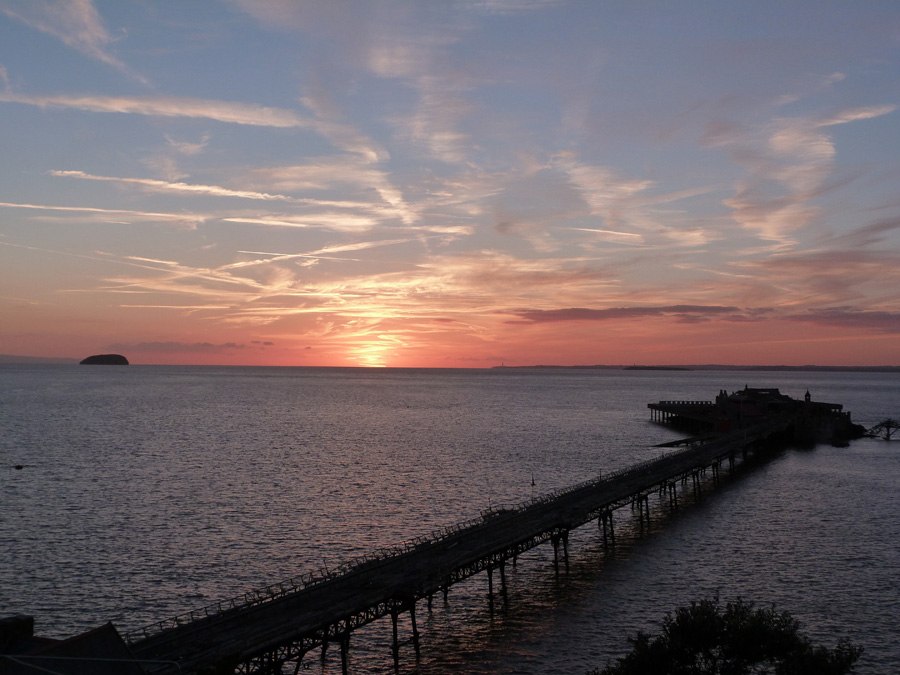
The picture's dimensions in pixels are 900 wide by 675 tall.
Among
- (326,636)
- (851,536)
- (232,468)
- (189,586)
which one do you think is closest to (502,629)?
(326,636)

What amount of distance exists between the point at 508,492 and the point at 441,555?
125 feet

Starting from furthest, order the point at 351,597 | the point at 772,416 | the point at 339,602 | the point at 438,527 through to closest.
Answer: the point at 772,416 < the point at 438,527 < the point at 351,597 < the point at 339,602

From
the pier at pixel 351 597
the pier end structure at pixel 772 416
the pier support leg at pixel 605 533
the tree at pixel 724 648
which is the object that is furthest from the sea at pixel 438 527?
the pier end structure at pixel 772 416

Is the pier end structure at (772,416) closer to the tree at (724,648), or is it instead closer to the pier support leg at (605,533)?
the pier support leg at (605,533)

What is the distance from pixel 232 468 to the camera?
323 ft

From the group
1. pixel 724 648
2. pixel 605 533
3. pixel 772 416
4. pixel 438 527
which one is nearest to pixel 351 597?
pixel 724 648

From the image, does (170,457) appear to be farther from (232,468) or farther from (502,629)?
(502,629)

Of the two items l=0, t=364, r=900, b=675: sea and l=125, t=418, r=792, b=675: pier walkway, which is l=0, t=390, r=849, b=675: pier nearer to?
l=125, t=418, r=792, b=675: pier walkway

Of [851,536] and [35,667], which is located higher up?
[35,667]

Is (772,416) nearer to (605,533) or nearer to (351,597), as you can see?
(605,533)

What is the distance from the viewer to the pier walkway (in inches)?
1175

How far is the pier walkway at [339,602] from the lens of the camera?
29844 millimetres

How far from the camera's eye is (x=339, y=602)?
35156 millimetres

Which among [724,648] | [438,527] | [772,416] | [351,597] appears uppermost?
[772,416]
